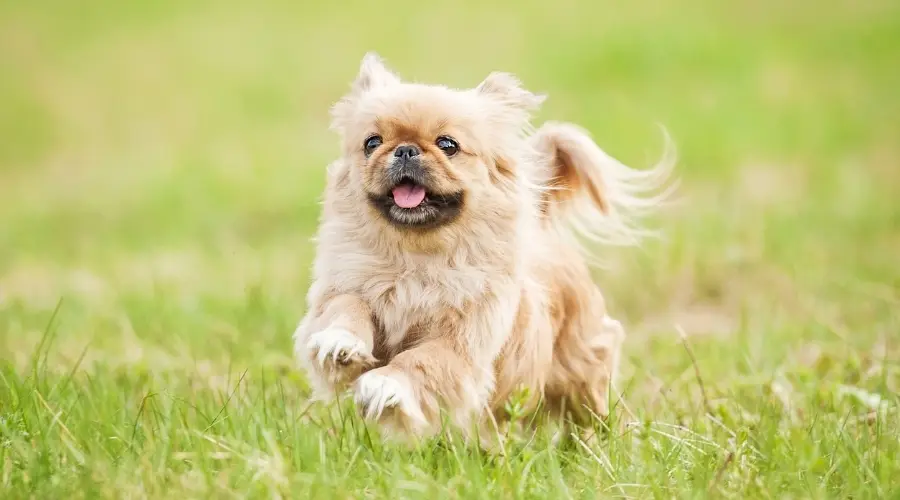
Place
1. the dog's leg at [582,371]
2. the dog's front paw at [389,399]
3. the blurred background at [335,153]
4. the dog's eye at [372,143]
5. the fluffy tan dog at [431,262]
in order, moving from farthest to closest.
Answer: the blurred background at [335,153], the dog's leg at [582,371], the dog's eye at [372,143], the fluffy tan dog at [431,262], the dog's front paw at [389,399]

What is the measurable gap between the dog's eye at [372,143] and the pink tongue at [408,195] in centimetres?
21

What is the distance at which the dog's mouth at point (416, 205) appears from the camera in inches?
133

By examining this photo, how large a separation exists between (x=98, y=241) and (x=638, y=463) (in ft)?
20.3

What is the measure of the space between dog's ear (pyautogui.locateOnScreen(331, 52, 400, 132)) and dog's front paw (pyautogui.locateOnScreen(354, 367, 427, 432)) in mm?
1064

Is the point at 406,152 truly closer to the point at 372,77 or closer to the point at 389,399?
the point at 372,77

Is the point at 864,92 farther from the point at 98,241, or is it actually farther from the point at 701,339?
the point at 98,241

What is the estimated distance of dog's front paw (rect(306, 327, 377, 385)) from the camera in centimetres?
314

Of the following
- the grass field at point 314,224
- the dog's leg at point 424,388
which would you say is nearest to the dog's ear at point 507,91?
the dog's leg at point 424,388

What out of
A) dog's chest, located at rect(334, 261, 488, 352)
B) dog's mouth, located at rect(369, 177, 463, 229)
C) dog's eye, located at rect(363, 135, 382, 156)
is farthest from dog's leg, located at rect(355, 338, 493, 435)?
dog's eye, located at rect(363, 135, 382, 156)

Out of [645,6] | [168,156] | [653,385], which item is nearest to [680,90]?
[645,6]

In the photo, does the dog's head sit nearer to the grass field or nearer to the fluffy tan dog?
the fluffy tan dog

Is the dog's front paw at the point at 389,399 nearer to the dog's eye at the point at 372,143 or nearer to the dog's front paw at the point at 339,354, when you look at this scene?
the dog's front paw at the point at 339,354

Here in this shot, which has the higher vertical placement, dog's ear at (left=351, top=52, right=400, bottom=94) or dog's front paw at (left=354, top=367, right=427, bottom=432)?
dog's ear at (left=351, top=52, right=400, bottom=94)

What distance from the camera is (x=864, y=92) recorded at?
10438mm
